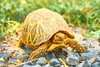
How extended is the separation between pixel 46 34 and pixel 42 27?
13cm

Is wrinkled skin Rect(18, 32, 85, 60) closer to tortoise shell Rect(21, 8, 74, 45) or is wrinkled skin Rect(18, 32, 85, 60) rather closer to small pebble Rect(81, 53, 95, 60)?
tortoise shell Rect(21, 8, 74, 45)

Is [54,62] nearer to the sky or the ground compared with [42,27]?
nearer to the ground

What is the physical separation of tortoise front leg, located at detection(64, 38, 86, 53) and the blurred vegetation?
3.94 feet

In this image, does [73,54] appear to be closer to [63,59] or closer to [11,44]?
[63,59]

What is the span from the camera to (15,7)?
6230mm

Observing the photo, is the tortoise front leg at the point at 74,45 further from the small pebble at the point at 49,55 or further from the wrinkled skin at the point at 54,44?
the small pebble at the point at 49,55

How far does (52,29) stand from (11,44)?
0.94 meters

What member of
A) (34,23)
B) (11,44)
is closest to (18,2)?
(11,44)

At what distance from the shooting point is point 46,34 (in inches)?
169

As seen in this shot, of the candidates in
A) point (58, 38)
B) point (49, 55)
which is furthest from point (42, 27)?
point (49, 55)

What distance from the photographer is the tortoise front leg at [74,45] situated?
4.33 metres

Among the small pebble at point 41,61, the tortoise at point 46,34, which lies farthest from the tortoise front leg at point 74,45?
the small pebble at point 41,61

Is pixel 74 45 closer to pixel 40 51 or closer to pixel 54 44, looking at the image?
pixel 54 44

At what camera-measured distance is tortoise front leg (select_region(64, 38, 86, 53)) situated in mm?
4328
